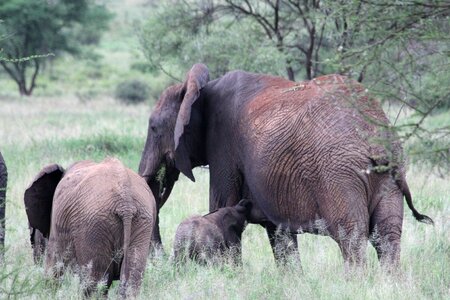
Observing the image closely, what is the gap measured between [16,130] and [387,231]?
43.6ft

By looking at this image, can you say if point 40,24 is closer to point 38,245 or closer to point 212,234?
point 212,234

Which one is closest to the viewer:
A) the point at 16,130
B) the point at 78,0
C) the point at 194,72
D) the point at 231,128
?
the point at 231,128

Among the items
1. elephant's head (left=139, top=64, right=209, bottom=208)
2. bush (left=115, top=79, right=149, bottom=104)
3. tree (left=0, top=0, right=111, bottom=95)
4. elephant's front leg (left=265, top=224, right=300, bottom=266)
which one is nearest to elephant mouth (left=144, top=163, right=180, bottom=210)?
elephant's head (left=139, top=64, right=209, bottom=208)

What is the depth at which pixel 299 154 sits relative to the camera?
276 inches

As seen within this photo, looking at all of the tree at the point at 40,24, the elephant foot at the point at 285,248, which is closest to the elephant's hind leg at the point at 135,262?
the elephant foot at the point at 285,248

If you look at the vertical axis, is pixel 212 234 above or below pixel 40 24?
below

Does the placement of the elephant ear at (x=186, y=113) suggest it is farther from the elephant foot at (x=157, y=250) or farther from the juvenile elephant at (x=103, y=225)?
the juvenile elephant at (x=103, y=225)

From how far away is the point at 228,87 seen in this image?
27.1 ft

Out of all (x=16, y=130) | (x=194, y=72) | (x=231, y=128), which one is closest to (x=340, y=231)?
(x=231, y=128)

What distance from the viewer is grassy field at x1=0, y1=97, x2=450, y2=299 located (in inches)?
257

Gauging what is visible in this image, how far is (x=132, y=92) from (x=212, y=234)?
80.8ft

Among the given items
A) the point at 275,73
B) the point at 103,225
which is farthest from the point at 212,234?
the point at 275,73

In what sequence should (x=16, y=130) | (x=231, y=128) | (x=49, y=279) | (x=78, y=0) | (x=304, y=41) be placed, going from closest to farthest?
1. (x=49, y=279)
2. (x=231, y=128)
3. (x=16, y=130)
4. (x=304, y=41)
5. (x=78, y=0)

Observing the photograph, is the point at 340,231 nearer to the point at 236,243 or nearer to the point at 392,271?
the point at 392,271
